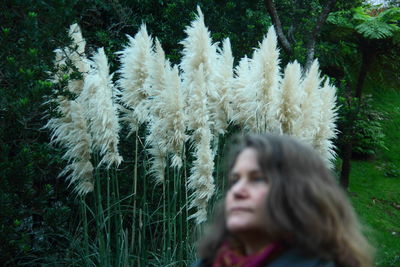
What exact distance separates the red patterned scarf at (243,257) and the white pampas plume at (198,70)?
2.87 metres

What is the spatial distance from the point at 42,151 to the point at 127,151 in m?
1.75

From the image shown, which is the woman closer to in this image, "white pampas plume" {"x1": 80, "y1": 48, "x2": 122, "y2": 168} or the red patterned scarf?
the red patterned scarf

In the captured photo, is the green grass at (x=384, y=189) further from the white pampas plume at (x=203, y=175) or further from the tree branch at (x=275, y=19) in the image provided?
the white pampas plume at (x=203, y=175)

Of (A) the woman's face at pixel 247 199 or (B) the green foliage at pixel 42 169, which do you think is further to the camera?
(B) the green foliage at pixel 42 169

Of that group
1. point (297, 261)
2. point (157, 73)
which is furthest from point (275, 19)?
point (297, 261)

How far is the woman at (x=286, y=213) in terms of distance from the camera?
4.46ft

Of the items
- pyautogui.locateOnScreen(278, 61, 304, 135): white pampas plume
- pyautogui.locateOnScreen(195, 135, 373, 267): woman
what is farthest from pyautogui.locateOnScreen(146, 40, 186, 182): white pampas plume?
pyautogui.locateOnScreen(195, 135, 373, 267): woman

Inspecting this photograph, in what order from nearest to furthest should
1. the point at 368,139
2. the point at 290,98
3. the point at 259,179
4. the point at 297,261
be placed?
the point at 297,261 < the point at 259,179 < the point at 290,98 < the point at 368,139

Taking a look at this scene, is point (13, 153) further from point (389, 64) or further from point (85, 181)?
point (389, 64)

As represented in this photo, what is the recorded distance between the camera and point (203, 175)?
4.28 metres

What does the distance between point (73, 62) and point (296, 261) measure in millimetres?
3610

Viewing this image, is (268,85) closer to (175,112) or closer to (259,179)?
(175,112)

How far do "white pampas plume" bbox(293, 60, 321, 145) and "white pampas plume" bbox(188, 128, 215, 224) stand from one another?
0.67 metres

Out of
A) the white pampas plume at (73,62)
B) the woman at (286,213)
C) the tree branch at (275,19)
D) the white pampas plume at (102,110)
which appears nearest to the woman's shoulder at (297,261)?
the woman at (286,213)
